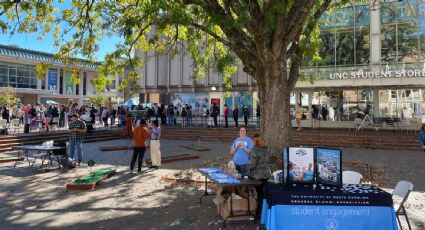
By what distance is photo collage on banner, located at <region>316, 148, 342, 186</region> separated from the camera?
5.27 metres

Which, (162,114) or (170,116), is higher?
(162,114)

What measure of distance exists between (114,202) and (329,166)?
15.9 ft

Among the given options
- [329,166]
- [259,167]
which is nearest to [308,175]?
[329,166]

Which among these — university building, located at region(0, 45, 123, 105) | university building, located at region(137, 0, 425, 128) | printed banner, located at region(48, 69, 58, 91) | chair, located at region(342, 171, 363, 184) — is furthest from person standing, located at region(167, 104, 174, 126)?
printed banner, located at region(48, 69, 58, 91)

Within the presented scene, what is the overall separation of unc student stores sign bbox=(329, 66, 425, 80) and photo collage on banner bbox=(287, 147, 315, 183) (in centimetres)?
2092

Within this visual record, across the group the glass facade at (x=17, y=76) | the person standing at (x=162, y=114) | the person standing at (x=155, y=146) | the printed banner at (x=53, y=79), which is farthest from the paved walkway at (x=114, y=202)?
the printed banner at (x=53, y=79)

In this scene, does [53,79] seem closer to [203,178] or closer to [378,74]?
[378,74]

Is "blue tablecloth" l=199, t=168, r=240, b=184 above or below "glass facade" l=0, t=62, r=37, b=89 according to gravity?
below

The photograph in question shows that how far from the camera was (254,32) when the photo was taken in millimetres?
9945

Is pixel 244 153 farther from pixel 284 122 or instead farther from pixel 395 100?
pixel 395 100

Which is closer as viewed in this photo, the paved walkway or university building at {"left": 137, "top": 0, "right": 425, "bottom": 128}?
the paved walkway

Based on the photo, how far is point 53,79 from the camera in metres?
56.5

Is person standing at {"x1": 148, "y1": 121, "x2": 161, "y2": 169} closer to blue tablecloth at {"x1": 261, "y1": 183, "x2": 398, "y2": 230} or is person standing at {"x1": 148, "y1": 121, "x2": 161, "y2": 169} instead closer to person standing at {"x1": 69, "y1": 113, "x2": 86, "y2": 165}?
person standing at {"x1": 69, "y1": 113, "x2": 86, "y2": 165}

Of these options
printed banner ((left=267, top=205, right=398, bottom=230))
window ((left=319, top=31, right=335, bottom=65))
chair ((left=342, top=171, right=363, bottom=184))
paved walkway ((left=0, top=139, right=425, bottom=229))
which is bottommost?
paved walkway ((left=0, top=139, right=425, bottom=229))
